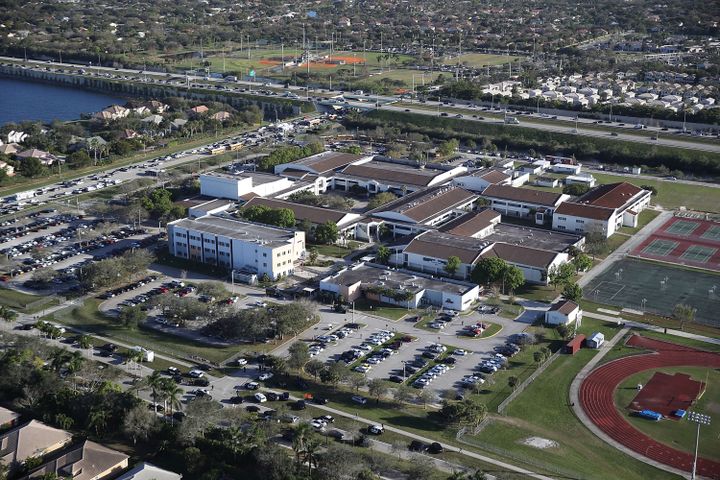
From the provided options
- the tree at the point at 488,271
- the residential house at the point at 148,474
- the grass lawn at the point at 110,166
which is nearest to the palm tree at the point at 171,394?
the residential house at the point at 148,474

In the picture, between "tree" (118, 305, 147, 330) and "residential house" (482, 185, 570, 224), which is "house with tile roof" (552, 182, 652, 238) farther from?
"tree" (118, 305, 147, 330)

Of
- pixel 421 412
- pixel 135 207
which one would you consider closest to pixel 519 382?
pixel 421 412

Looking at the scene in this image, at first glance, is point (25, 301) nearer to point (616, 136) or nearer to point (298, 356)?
point (298, 356)

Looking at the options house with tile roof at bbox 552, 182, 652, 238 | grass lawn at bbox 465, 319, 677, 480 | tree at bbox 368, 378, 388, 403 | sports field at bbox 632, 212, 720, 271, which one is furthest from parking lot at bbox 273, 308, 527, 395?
sports field at bbox 632, 212, 720, 271

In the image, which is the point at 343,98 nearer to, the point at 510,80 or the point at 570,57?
the point at 510,80

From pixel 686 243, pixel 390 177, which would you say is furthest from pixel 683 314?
pixel 390 177
